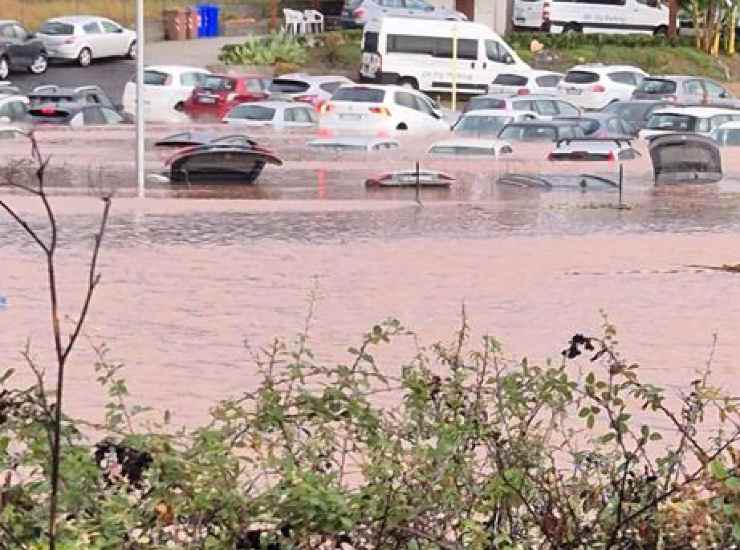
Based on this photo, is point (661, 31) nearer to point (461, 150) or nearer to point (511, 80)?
point (511, 80)

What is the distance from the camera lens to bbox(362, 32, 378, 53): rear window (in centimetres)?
4547

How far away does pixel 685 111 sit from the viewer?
119 feet

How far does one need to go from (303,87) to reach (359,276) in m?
24.9

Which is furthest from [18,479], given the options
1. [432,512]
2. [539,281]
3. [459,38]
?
[459,38]

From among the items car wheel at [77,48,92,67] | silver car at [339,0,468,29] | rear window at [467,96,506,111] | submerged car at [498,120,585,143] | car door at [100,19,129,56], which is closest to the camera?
submerged car at [498,120,585,143]

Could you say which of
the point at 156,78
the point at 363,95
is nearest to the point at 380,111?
the point at 363,95

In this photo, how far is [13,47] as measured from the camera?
44.6 m

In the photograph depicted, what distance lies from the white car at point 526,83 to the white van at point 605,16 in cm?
875

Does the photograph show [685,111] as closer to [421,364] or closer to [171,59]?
[171,59]

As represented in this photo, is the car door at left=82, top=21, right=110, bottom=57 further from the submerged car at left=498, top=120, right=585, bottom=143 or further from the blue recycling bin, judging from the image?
the submerged car at left=498, top=120, right=585, bottom=143

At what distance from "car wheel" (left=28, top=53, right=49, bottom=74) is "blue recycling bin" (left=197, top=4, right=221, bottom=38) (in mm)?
6806

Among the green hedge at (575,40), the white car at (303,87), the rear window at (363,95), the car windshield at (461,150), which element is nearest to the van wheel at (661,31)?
the green hedge at (575,40)

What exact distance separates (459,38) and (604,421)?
118 ft

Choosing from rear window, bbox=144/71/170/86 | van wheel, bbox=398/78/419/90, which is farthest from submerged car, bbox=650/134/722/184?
van wheel, bbox=398/78/419/90
